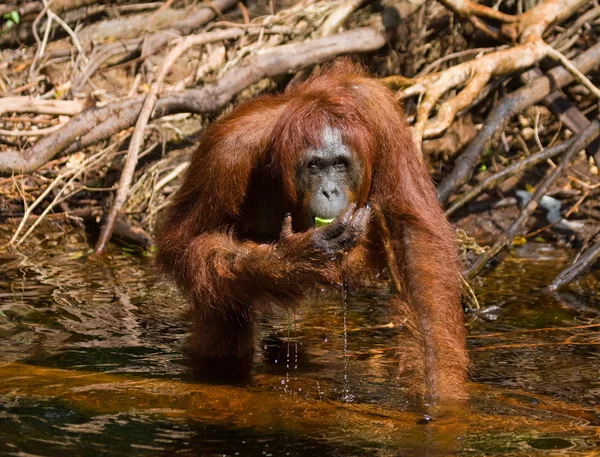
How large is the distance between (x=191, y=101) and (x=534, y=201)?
2438 mm

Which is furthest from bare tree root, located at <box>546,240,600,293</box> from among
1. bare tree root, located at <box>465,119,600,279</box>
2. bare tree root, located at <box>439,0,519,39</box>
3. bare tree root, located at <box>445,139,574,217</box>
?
bare tree root, located at <box>439,0,519,39</box>

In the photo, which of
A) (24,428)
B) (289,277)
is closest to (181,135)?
(289,277)

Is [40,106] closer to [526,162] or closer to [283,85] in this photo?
[283,85]

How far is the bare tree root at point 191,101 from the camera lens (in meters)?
6.59

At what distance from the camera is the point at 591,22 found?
7.77m

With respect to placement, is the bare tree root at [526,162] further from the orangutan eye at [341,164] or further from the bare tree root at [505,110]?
the orangutan eye at [341,164]

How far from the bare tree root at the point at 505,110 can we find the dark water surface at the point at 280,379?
2.20 ft

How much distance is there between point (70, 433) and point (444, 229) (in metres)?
1.93

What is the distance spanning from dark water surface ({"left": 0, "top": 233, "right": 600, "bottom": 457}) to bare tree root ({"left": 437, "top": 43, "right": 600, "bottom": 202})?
671 mm

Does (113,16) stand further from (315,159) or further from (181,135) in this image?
(315,159)

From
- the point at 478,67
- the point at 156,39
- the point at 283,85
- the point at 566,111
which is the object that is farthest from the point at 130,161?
the point at 566,111

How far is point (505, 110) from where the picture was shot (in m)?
6.63

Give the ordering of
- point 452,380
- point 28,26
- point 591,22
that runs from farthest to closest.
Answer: point 28,26 < point 591,22 < point 452,380

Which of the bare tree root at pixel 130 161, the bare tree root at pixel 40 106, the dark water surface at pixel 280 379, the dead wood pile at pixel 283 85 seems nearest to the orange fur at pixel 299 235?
the dark water surface at pixel 280 379
